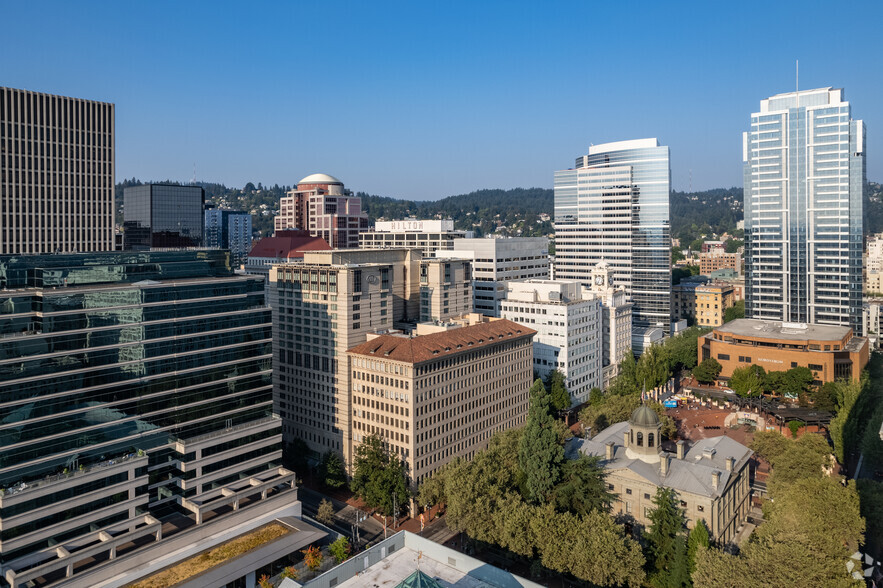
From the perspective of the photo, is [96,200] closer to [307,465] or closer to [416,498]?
[307,465]

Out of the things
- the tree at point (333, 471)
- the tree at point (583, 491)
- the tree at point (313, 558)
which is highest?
the tree at point (583, 491)

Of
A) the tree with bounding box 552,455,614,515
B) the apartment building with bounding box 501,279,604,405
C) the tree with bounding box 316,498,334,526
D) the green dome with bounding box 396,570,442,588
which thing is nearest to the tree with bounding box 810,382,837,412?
the apartment building with bounding box 501,279,604,405

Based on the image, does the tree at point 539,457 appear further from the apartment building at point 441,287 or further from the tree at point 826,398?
the tree at point 826,398

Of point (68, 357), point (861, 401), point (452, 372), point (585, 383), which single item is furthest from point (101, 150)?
point (861, 401)

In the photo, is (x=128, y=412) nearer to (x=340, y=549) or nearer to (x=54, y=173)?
(x=340, y=549)

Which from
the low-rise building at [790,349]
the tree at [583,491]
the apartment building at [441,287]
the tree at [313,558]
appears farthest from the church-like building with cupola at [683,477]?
the low-rise building at [790,349]

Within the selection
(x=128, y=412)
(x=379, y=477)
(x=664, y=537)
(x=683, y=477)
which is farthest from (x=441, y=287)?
(x=664, y=537)

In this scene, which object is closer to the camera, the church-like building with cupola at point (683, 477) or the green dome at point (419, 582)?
the green dome at point (419, 582)
